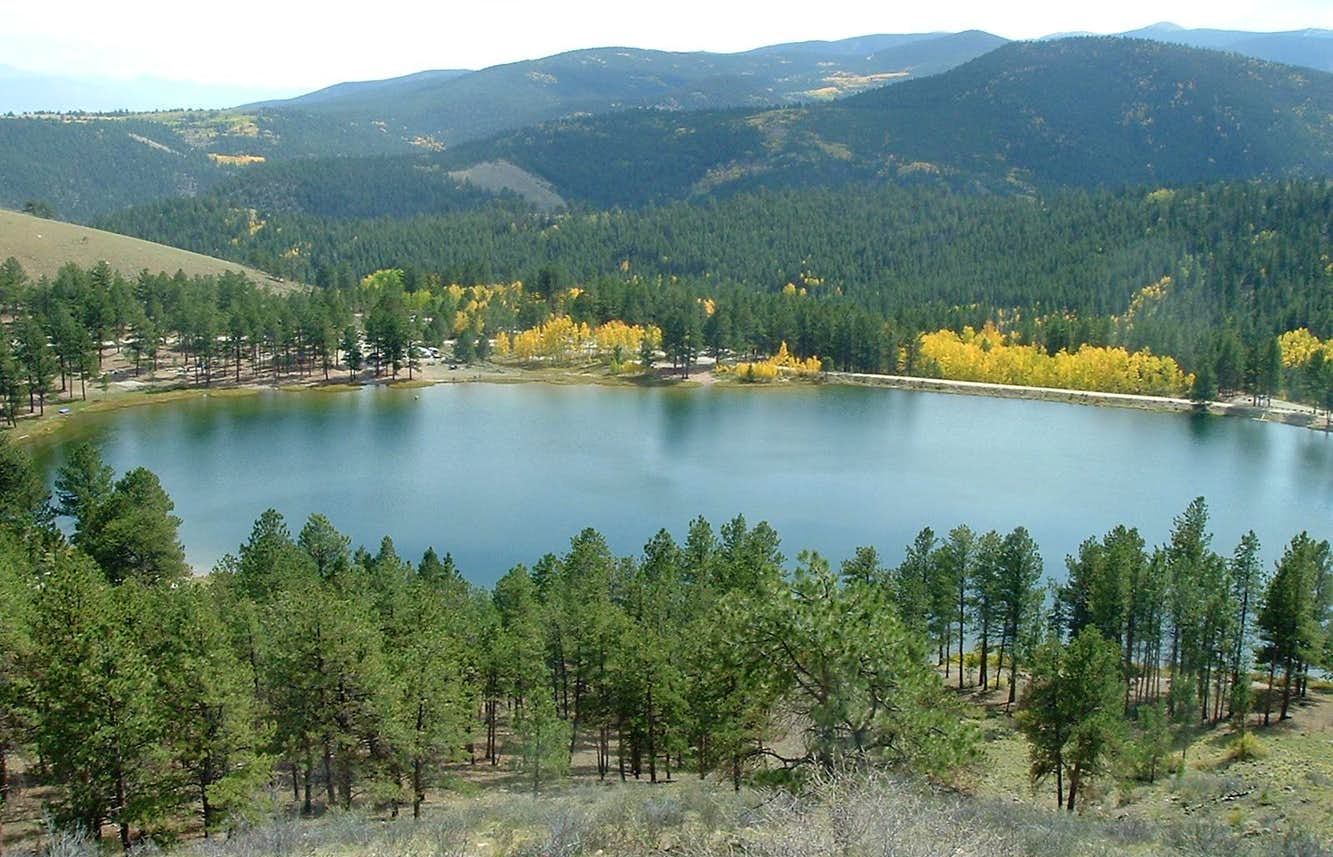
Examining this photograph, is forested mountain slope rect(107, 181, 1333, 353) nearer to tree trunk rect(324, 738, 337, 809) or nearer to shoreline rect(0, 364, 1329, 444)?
shoreline rect(0, 364, 1329, 444)

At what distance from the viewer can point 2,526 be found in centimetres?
3697

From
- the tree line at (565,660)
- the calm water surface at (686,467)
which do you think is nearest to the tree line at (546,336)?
the calm water surface at (686,467)

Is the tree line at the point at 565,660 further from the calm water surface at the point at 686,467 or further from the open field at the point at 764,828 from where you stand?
the calm water surface at the point at 686,467

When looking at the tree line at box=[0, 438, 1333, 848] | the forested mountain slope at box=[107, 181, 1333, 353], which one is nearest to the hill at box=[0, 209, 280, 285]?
the forested mountain slope at box=[107, 181, 1333, 353]

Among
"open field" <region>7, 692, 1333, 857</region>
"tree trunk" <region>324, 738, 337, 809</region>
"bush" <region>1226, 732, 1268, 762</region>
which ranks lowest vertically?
"bush" <region>1226, 732, 1268, 762</region>

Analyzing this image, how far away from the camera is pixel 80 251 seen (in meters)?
125

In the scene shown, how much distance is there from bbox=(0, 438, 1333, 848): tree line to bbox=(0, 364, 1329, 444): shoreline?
48192mm

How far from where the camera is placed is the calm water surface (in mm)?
56594

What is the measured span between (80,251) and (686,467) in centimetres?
9332

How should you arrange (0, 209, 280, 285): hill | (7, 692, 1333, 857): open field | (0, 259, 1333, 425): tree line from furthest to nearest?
(0, 209, 280, 285): hill < (0, 259, 1333, 425): tree line < (7, 692, 1333, 857): open field

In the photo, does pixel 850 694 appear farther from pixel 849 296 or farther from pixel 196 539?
pixel 849 296

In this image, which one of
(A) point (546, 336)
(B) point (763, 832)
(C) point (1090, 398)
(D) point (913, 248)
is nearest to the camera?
(B) point (763, 832)

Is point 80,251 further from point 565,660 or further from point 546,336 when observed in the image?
point 565,660

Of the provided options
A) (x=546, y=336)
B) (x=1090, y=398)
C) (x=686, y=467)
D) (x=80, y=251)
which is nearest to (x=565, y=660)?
(x=686, y=467)
